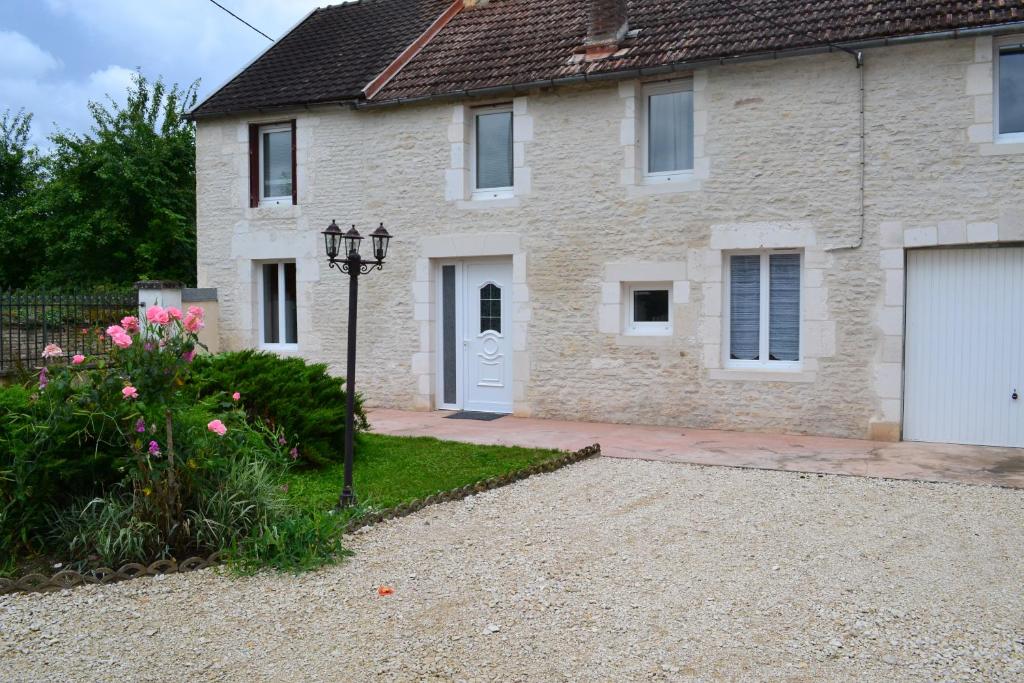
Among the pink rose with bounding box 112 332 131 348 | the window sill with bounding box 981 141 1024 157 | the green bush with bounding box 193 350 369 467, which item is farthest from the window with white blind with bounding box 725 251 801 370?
the pink rose with bounding box 112 332 131 348

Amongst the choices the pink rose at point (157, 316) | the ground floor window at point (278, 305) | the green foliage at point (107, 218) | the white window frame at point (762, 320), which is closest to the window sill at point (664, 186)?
the white window frame at point (762, 320)

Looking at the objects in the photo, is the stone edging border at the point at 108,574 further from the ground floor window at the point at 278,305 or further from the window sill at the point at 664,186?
the ground floor window at the point at 278,305

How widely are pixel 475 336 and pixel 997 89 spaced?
20.5 ft

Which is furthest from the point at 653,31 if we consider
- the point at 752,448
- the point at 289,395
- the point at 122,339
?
the point at 122,339

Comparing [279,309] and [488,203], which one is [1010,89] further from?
[279,309]

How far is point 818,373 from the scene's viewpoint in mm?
9242

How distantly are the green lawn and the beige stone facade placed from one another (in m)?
2.40

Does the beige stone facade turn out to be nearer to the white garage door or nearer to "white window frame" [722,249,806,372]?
"white window frame" [722,249,806,372]

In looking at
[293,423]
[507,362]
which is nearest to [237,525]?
[293,423]

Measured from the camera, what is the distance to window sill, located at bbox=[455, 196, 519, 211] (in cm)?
1080

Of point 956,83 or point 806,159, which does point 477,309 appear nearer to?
point 806,159

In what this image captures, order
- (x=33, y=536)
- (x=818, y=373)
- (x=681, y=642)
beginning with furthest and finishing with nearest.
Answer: (x=818, y=373), (x=33, y=536), (x=681, y=642)

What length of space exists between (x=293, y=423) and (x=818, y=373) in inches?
208

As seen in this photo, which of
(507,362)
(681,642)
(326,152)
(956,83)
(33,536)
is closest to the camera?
(681,642)
